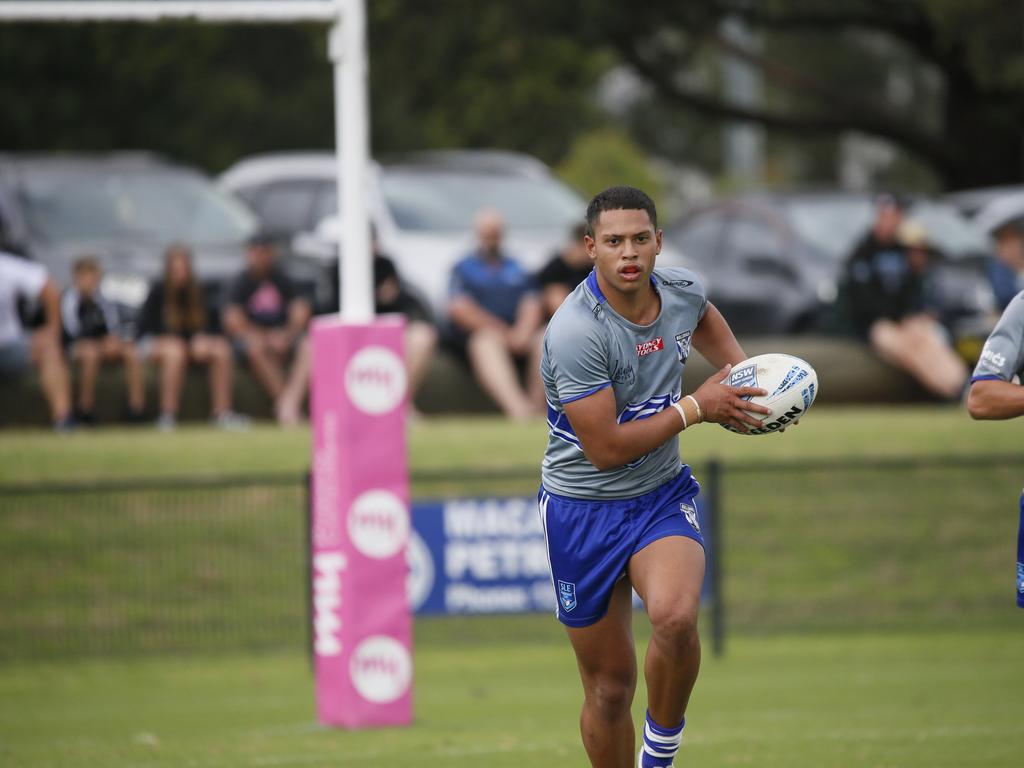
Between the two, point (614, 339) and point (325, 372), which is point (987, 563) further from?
point (614, 339)

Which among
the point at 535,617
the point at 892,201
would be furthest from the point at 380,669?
the point at 892,201

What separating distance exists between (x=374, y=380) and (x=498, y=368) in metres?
6.42

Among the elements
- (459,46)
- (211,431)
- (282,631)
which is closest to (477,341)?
(211,431)

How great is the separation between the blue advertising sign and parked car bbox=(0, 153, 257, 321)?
194 inches

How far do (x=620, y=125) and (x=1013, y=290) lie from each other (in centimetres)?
4825

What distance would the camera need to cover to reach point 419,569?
12.9 metres

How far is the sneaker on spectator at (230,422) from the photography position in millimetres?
15734

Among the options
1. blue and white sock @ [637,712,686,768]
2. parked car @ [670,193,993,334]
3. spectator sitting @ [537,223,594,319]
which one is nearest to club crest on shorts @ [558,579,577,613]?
blue and white sock @ [637,712,686,768]

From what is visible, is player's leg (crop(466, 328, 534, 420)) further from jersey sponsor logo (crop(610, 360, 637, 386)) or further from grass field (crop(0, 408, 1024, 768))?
jersey sponsor logo (crop(610, 360, 637, 386))

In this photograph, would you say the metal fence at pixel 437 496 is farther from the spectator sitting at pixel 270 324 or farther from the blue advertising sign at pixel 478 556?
the spectator sitting at pixel 270 324

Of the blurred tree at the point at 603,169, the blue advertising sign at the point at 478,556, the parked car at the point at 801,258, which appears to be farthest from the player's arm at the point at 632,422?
the blurred tree at the point at 603,169

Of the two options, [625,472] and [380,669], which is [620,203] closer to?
[625,472]

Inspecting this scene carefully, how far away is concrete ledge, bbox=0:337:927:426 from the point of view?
16094 mm

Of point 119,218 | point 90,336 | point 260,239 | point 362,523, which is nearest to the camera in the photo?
point 362,523
